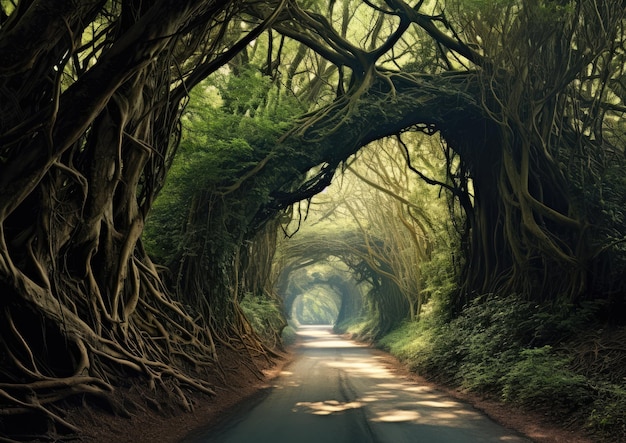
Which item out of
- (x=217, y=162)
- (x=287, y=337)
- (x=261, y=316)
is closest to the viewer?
(x=217, y=162)

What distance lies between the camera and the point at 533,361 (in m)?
7.49

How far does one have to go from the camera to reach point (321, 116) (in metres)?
10.6

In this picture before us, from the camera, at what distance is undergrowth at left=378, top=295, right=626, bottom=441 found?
5.60 metres

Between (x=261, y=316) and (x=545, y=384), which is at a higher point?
(x=261, y=316)

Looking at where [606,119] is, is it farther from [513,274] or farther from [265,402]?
[265,402]

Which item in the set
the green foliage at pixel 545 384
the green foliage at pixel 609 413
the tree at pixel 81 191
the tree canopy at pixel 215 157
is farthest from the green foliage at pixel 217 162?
the green foliage at pixel 609 413

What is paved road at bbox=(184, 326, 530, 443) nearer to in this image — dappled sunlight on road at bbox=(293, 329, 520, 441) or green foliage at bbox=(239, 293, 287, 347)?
dappled sunlight on road at bbox=(293, 329, 520, 441)

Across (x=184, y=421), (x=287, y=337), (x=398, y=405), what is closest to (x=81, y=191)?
(x=184, y=421)

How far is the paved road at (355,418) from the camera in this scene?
16.8ft

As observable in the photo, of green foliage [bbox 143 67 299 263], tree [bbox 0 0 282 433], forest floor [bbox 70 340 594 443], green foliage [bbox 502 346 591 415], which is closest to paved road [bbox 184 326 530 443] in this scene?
forest floor [bbox 70 340 594 443]

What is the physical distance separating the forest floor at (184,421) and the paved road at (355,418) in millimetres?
241

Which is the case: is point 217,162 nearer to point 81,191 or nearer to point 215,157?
point 215,157

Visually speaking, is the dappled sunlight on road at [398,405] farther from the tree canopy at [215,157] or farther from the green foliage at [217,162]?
the green foliage at [217,162]

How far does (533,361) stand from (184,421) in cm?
492
